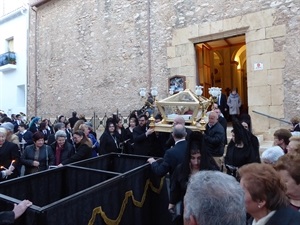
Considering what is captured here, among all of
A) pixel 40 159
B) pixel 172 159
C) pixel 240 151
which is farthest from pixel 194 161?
pixel 40 159

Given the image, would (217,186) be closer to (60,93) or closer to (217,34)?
(217,34)

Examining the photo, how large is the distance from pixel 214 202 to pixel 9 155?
4.16 metres

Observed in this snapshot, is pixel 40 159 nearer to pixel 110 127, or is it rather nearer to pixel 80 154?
pixel 80 154

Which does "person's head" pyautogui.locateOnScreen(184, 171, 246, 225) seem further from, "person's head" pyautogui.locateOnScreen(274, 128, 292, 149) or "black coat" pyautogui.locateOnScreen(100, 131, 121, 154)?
"black coat" pyautogui.locateOnScreen(100, 131, 121, 154)

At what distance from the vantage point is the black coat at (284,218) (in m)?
1.62

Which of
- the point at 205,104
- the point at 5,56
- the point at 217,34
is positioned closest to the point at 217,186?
the point at 205,104

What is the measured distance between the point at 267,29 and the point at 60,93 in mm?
9893

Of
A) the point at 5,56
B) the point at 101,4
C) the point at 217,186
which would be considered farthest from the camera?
the point at 5,56

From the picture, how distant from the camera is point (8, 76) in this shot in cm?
1803

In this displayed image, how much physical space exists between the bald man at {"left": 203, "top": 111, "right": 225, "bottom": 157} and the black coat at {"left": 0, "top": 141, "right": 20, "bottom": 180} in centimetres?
306

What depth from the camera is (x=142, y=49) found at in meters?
11.1

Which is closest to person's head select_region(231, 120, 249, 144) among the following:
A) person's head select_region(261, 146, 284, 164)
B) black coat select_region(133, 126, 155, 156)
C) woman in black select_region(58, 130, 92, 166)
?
person's head select_region(261, 146, 284, 164)

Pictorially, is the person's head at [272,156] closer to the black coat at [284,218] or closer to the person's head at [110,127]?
the black coat at [284,218]

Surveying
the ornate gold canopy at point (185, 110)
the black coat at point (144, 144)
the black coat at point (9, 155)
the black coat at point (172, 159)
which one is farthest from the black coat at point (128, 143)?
the black coat at point (172, 159)
